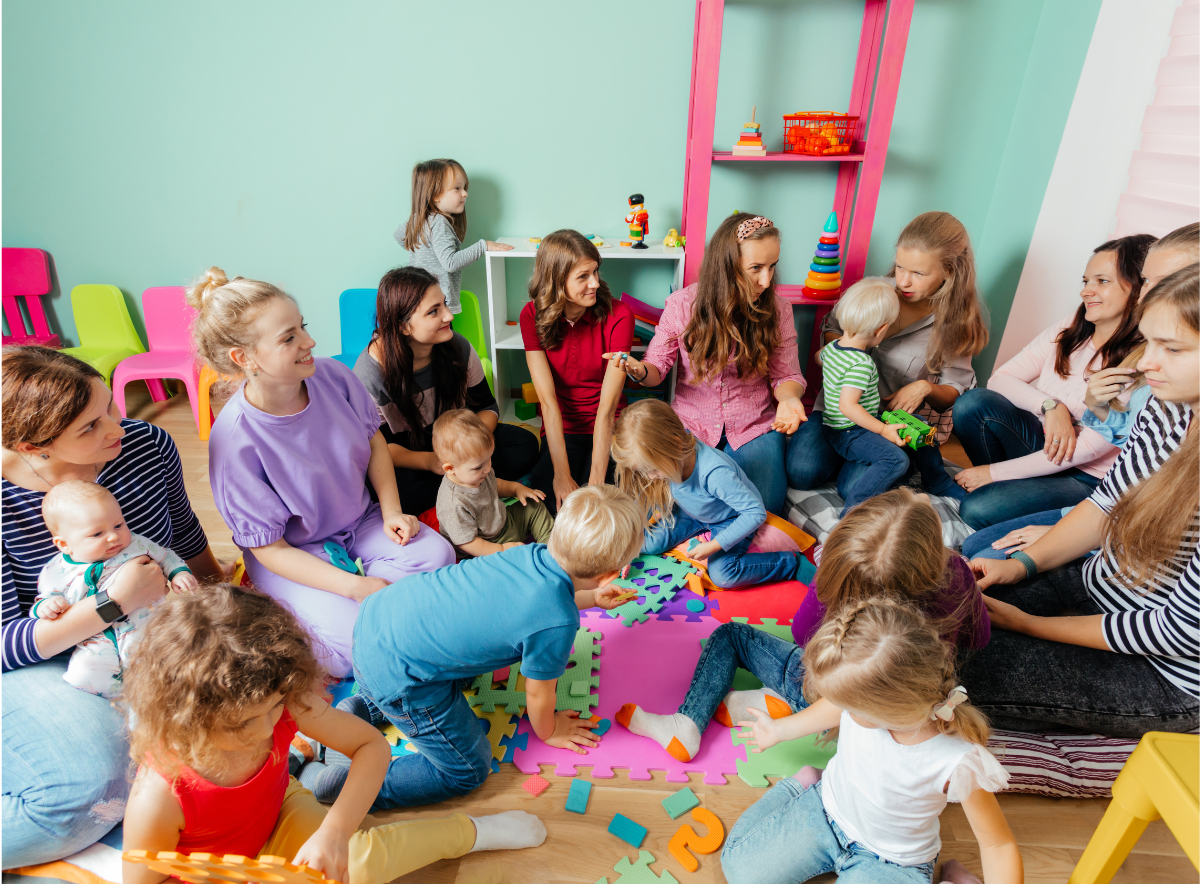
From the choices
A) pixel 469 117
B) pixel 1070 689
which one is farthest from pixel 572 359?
pixel 1070 689

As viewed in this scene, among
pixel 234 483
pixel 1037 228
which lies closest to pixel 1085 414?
pixel 1037 228

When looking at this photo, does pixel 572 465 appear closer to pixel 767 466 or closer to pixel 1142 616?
pixel 767 466

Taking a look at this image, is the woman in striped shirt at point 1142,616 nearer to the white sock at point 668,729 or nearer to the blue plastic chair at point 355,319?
the white sock at point 668,729

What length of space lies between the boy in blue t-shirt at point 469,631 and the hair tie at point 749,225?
131 centimetres

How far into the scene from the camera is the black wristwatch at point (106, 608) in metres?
1.49

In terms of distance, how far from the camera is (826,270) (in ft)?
10.0

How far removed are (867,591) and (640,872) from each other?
2.81 ft

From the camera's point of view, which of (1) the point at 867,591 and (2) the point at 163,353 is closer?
(1) the point at 867,591

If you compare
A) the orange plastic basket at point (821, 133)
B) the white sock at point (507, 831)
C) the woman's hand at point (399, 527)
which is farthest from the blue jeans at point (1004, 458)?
the woman's hand at point (399, 527)

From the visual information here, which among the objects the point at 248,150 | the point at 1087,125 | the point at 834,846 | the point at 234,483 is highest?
the point at 1087,125

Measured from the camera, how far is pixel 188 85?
10.6ft

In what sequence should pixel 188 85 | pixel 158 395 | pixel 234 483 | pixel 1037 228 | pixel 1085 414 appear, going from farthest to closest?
pixel 158 395 < pixel 188 85 < pixel 1037 228 < pixel 1085 414 < pixel 234 483

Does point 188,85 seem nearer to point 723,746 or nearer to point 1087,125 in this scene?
point 723,746

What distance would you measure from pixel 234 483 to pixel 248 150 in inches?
92.7
